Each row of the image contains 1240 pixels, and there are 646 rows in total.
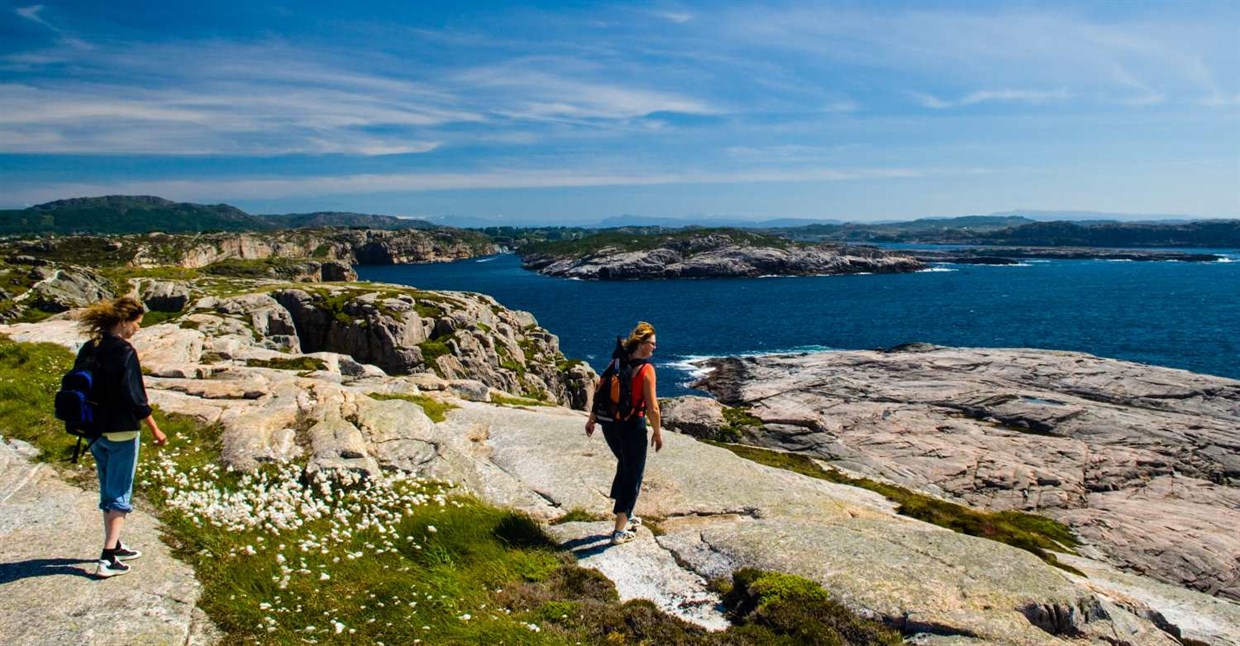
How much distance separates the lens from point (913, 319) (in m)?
137

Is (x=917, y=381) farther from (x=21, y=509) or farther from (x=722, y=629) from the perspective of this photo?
(x=21, y=509)

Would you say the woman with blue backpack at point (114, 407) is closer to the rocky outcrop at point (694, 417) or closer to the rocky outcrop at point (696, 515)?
the rocky outcrop at point (696, 515)

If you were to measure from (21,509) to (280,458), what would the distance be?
4.53 m

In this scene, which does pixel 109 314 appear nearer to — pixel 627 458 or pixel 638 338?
pixel 638 338

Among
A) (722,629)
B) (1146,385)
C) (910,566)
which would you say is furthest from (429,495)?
(1146,385)

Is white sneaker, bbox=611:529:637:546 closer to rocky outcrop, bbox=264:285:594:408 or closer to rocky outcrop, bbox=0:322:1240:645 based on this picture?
rocky outcrop, bbox=0:322:1240:645

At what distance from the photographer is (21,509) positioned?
12250 millimetres

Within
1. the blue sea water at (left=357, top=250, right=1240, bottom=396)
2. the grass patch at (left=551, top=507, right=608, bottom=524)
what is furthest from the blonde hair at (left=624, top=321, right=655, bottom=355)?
the blue sea water at (left=357, top=250, right=1240, bottom=396)

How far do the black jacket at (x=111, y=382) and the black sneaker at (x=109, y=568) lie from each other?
200 cm

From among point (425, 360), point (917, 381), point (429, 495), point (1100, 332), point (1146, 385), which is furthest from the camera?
point (1100, 332)

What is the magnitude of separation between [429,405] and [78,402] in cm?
1178

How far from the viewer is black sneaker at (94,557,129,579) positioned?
9977 mm

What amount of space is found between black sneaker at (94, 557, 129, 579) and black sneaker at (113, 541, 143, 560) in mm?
252

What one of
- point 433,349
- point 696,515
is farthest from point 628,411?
point 433,349
